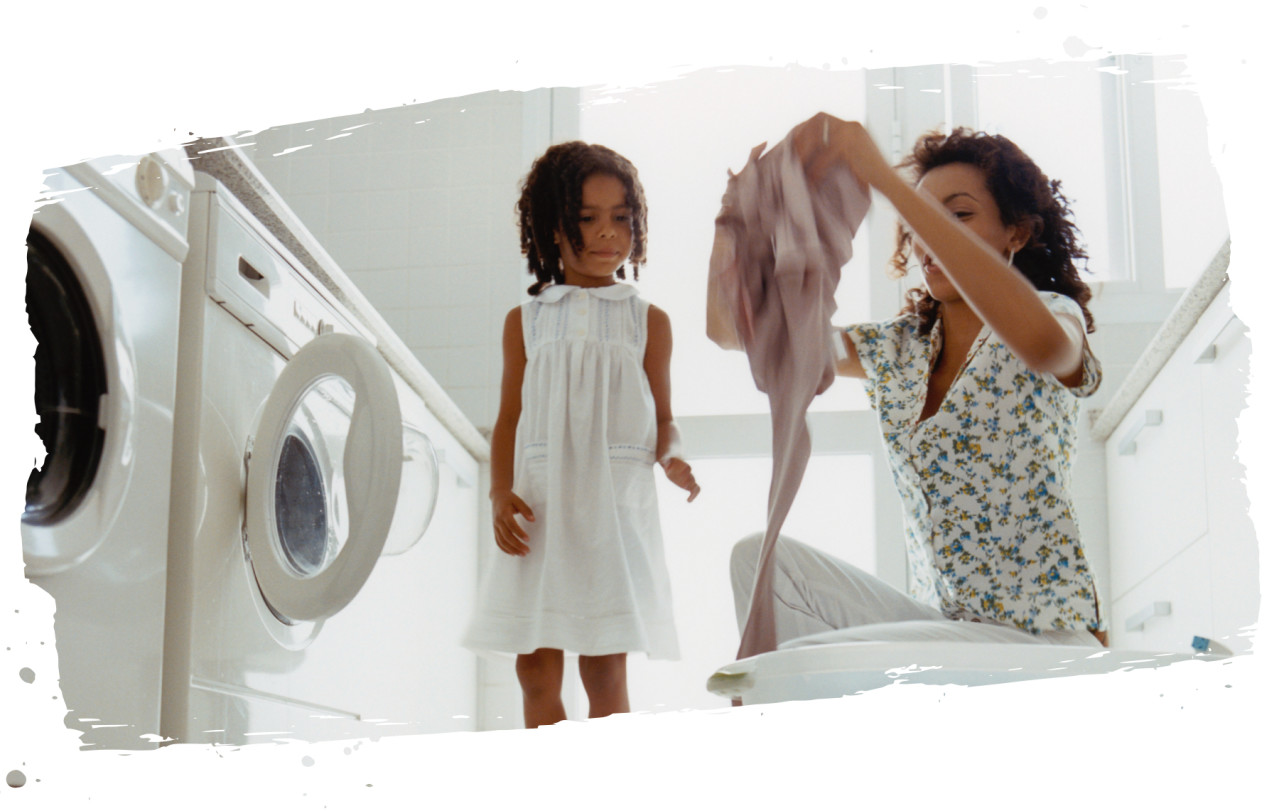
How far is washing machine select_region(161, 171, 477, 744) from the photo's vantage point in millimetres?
771

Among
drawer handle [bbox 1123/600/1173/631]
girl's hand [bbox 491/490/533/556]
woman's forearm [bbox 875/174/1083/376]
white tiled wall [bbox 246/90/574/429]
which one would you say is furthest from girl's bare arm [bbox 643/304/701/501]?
white tiled wall [bbox 246/90/574/429]

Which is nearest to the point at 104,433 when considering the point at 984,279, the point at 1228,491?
the point at 984,279

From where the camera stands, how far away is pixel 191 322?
0.80 m

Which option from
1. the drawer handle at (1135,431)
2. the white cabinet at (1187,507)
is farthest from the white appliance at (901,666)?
the drawer handle at (1135,431)

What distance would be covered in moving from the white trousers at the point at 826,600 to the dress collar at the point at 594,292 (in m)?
0.21

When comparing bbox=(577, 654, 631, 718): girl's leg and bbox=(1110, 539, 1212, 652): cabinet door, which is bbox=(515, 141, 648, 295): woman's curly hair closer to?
bbox=(577, 654, 631, 718): girl's leg

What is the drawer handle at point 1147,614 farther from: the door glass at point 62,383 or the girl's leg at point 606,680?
the door glass at point 62,383

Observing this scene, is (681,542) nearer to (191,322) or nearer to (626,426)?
(626,426)

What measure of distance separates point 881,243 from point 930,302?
237 mm

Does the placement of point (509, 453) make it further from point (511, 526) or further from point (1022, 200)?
point (1022, 200)

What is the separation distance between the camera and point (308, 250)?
1017 mm

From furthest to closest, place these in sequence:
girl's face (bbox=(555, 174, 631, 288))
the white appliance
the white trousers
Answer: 1. girl's face (bbox=(555, 174, 631, 288))
2. the white trousers
3. the white appliance

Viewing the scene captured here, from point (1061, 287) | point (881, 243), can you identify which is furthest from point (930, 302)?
point (881, 243)

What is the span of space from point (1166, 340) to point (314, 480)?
807mm
